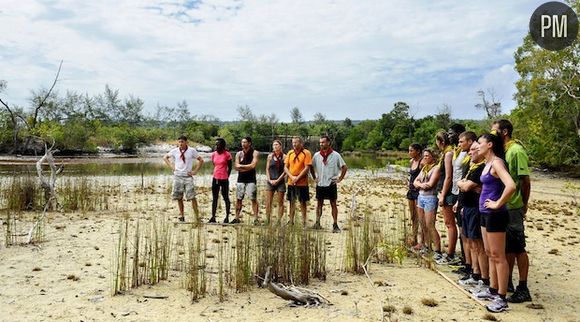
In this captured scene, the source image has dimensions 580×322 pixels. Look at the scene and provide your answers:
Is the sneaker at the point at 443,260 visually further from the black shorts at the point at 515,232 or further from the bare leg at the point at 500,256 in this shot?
the bare leg at the point at 500,256

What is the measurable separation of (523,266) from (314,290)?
210 cm

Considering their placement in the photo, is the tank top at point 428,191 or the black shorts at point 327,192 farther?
the black shorts at point 327,192

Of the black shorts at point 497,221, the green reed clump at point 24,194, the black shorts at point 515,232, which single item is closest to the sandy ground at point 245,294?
the black shorts at point 515,232

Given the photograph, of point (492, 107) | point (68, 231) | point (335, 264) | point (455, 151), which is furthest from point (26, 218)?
point (492, 107)

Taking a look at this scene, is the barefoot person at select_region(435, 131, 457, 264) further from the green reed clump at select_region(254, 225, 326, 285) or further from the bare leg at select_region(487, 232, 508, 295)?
the green reed clump at select_region(254, 225, 326, 285)

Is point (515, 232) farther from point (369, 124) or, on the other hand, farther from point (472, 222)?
point (369, 124)

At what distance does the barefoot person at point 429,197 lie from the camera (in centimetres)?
585

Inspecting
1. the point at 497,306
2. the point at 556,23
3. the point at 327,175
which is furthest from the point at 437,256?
the point at 556,23

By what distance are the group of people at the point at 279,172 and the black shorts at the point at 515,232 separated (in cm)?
364

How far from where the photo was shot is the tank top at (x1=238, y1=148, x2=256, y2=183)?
27.2ft

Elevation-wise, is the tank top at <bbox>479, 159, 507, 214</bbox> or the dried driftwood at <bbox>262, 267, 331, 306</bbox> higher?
the tank top at <bbox>479, 159, 507, 214</bbox>

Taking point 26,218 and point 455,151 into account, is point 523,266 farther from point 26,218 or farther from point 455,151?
point 26,218

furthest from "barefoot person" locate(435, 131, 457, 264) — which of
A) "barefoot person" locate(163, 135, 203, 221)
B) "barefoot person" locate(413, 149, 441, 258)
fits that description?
"barefoot person" locate(163, 135, 203, 221)

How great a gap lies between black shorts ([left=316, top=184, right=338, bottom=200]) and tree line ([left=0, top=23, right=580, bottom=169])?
1.38 m
